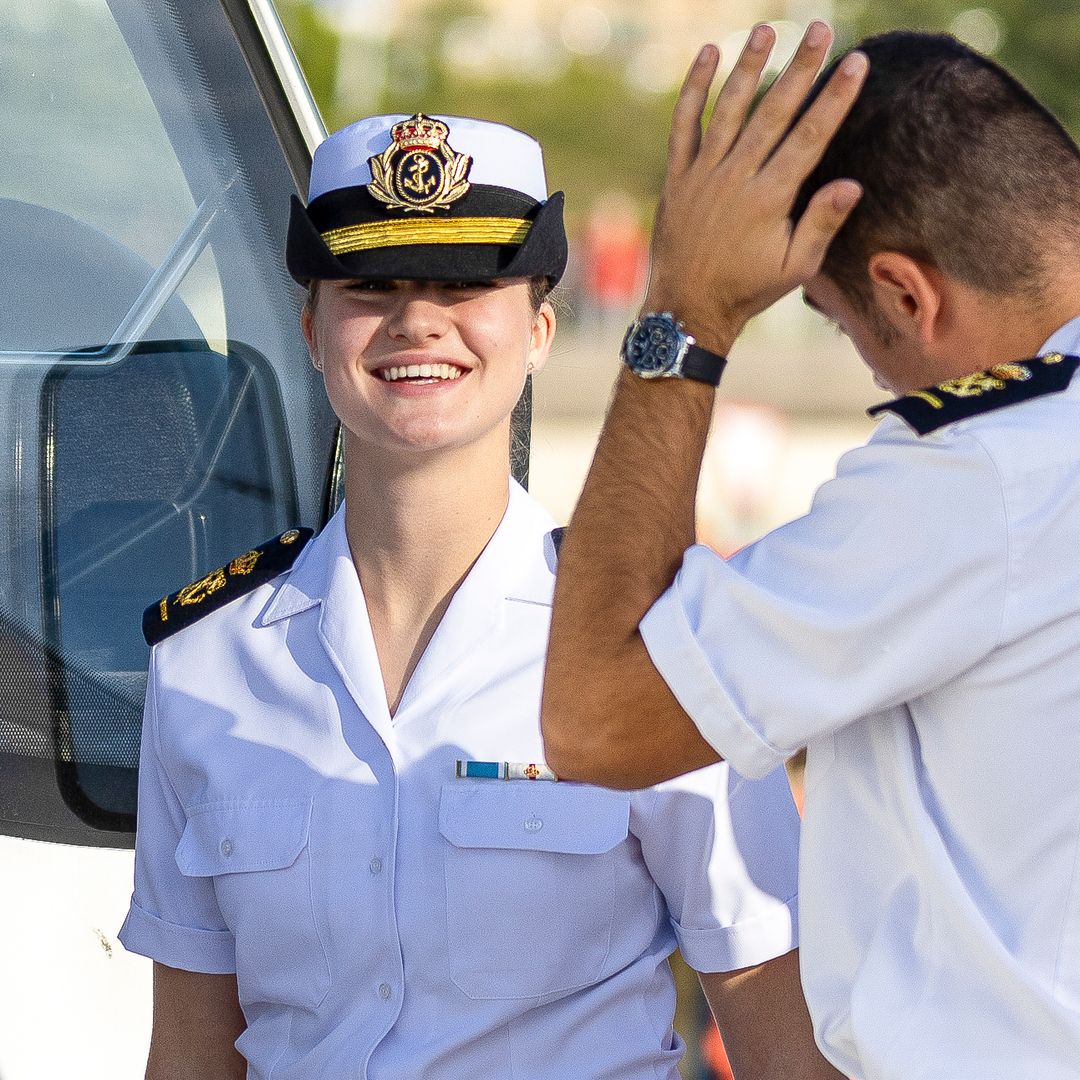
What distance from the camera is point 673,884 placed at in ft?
6.08

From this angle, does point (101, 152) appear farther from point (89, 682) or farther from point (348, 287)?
point (89, 682)

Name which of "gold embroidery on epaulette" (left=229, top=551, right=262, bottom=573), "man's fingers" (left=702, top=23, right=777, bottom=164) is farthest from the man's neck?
"gold embroidery on epaulette" (left=229, top=551, right=262, bottom=573)

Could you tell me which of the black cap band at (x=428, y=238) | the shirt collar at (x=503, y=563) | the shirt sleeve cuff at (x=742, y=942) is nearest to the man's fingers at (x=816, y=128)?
the black cap band at (x=428, y=238)

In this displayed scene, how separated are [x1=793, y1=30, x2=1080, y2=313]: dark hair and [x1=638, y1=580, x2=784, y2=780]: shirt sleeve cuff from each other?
312 mm

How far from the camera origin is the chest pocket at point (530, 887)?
1.80m

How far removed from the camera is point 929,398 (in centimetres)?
140

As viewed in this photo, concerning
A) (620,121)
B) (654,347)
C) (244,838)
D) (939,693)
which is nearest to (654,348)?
(654,347)

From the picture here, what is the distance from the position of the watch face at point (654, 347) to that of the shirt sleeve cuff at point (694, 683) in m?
0.20

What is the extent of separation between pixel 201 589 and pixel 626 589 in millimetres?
770

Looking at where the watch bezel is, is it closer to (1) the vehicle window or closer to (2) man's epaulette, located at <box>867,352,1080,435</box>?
(2) man's epaulette, located at <box>867,352,1080,435</box>

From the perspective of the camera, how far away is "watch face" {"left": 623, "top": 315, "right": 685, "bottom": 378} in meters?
1.49

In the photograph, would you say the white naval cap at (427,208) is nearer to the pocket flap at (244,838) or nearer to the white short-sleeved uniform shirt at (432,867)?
the white short-sleeved uniform shirt at (432,867)

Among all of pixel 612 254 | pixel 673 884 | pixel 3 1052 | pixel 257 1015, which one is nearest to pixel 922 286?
pixel 673 884

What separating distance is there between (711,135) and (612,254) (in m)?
20.8
